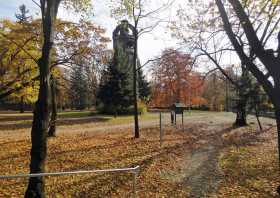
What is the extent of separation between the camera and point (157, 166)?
11.2 m

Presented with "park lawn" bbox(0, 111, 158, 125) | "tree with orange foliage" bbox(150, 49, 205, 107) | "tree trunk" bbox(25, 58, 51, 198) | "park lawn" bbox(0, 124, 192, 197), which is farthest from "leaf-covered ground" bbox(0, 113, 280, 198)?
"tree with orange foliage" bbox(150, 49, 205, 107)

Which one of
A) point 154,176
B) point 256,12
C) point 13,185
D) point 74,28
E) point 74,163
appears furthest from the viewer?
point 74,28

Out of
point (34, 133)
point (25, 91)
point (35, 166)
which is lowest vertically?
point (35, 166)

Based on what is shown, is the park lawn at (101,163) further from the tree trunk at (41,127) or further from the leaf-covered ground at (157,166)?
the tree trunk at (41,127)

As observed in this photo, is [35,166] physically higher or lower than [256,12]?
lower

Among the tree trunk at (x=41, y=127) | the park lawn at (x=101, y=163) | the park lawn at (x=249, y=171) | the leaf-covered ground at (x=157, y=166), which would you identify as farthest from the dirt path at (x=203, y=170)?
the tree trunk at (x=41, y=127)

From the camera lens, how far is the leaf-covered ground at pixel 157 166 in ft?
27.6

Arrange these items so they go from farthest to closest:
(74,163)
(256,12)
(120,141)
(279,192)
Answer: (120,141) < (256,12) < (74,163) < (279,192)

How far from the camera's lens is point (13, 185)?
8617 mm

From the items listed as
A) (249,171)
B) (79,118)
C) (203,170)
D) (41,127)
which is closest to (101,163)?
(203,170)

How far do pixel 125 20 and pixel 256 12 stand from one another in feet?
23.6

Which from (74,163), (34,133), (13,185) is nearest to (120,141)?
(74,163)

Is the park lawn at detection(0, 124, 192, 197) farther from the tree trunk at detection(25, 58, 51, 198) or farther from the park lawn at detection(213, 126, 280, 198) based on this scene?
the park lawn at detection(213, 126, 280, 198)

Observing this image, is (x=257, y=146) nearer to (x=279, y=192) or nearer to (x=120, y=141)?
(x=120, y=141)
